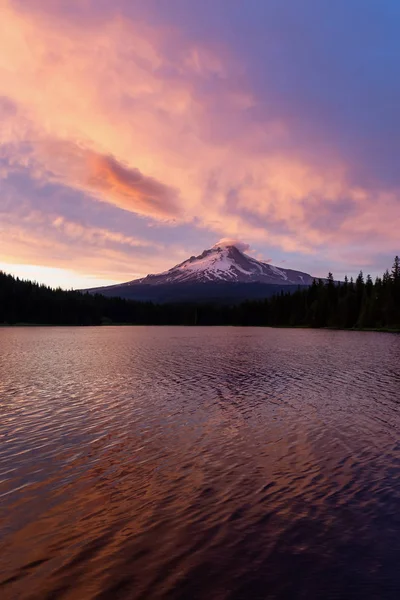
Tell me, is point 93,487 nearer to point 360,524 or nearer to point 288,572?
point 288,572

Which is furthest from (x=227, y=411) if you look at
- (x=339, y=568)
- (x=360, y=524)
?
(x=339, y=568)

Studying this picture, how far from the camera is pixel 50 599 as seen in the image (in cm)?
855

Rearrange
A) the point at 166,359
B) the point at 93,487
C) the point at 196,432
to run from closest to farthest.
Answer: the point at 93,487 → the point at 196,432 → the point at 166,359

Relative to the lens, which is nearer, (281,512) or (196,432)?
(281,512)

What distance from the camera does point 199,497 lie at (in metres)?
13.6

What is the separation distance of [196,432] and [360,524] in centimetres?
1082

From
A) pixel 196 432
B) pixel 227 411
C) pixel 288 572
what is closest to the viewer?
pixel 288 572

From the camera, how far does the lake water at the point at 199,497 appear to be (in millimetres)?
9320

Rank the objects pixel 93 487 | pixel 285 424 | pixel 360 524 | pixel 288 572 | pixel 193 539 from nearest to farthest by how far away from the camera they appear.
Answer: pixel 288 572, pixel 193 539, pixel 360 524, pixel 93 487, pixel 285 424

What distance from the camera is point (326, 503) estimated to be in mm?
13078

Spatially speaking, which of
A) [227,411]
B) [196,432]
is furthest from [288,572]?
[227,411]

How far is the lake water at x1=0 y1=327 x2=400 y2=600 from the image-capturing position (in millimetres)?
9320

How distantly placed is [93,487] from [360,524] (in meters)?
A: 9.11

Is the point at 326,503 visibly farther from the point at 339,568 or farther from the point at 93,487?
the point at 93,487
